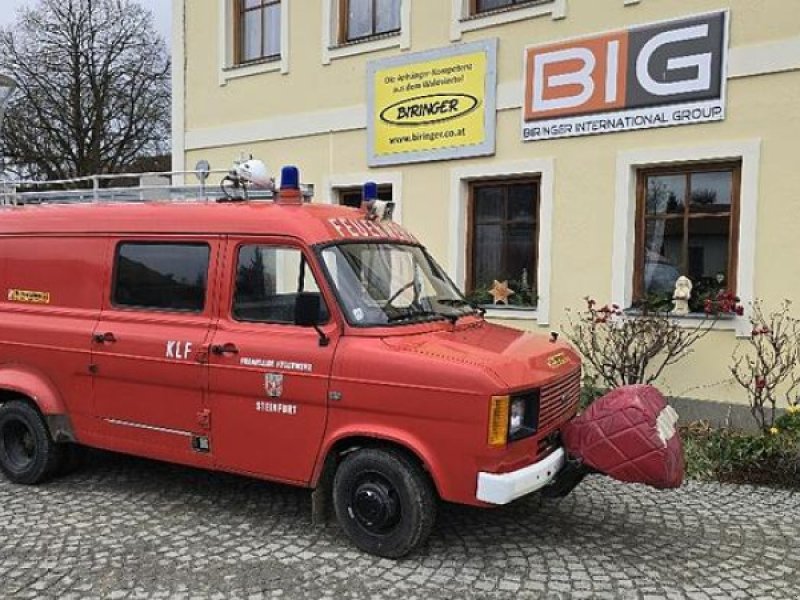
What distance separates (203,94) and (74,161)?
14.4 m

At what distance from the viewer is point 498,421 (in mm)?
4062

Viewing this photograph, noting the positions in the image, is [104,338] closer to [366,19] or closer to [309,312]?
[309,312]

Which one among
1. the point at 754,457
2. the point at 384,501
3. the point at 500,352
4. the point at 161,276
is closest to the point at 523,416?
the point at 500,352

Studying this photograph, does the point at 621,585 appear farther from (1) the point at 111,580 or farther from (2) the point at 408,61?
(2) the point at 408,61

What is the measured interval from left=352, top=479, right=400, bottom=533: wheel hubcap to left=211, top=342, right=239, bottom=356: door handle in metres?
1.13

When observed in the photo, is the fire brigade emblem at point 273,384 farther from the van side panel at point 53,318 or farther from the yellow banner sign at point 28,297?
the yellow banner sign at point 28,297

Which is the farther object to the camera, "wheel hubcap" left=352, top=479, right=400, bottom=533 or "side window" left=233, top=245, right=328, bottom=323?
"side window" left=233, top=245, right=328, bottom=323

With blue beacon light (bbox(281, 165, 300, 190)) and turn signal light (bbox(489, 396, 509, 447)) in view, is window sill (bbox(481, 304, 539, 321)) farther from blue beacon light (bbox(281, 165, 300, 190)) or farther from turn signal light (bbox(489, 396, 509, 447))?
turn signal light (bbox(489, 396, 509, 447))

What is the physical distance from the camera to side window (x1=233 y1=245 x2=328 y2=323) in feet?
15.4

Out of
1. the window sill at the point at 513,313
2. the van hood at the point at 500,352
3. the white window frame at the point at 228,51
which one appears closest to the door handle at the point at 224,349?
the van hood at the point at 500,352

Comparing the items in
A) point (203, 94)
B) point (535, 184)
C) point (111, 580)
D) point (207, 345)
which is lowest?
point (111, 580)

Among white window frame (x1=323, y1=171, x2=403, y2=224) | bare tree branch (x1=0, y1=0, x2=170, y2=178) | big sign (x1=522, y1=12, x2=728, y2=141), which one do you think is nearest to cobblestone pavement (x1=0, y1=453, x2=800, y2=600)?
big sign (x1=522, y1=12, x2=728, y2=141)

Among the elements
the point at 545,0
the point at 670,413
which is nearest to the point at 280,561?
the point at 670,413

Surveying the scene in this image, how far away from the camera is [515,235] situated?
8.91 m
